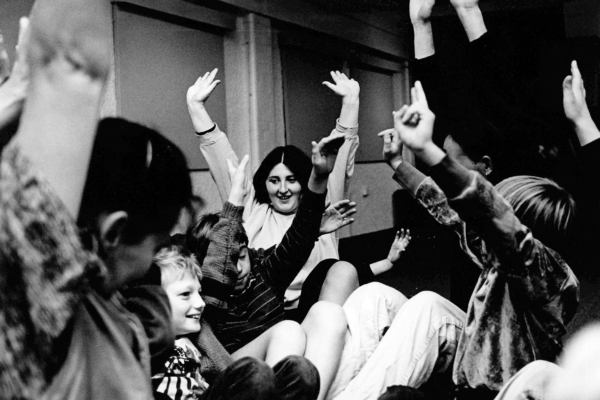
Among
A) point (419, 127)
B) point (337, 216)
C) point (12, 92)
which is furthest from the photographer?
point (337, 216)

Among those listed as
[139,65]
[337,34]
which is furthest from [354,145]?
[139,65]

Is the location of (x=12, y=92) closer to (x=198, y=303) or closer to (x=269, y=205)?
(x=198, y=303)

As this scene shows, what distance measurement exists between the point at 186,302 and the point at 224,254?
8 cm

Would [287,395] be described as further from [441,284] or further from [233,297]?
[441,284]

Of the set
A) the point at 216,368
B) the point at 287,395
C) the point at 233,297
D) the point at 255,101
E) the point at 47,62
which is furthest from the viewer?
the point at 255,101

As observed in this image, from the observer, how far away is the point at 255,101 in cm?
193

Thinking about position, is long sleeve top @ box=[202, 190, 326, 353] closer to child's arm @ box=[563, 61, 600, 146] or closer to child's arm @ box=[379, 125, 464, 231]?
child's arm @ box=[379, 125, 464, 231]

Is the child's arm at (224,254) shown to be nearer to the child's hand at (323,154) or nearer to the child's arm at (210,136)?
the child's hand at (323,154)

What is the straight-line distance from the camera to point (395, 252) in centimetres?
160

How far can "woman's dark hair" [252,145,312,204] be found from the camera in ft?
5.03

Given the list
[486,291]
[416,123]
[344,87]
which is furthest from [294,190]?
[416,123]

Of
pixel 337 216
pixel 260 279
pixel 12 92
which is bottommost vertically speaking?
pixel 260 279

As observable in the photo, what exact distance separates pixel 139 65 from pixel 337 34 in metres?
0.49

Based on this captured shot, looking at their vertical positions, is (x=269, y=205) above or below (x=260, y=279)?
above
